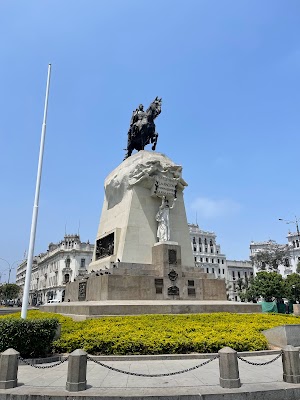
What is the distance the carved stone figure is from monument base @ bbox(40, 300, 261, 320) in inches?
155

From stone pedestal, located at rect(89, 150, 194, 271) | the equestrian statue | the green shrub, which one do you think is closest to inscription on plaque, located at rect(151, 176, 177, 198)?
stone pedestal, located at rect(89, 150, 194, 271)

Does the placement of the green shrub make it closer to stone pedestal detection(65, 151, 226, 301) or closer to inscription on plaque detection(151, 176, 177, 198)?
stone pedestal detection(65, 151, 226, 301)

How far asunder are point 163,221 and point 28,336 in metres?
11.2

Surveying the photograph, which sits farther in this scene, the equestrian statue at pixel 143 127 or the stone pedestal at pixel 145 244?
the equestrian statue at pixel 143 127

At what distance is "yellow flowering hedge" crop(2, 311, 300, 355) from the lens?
9039mm

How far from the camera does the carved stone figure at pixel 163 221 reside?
18.4 m

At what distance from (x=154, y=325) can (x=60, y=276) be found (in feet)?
235

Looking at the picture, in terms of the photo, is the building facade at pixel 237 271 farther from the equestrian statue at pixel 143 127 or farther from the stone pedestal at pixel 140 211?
the stone pedestal at pixel 140 211

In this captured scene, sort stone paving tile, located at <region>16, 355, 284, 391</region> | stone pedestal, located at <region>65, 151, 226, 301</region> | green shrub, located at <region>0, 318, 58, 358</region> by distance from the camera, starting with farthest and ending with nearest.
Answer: stone pedestal, located at <region>65, 151, 226, 301</region>, green shrub, located at <region>0, 318, 58, 358</region>, stone paving tile, located at <region>16, 355, 284, 391</region>

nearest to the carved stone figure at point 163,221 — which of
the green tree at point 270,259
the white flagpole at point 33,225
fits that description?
the white flagpole at point 33,225

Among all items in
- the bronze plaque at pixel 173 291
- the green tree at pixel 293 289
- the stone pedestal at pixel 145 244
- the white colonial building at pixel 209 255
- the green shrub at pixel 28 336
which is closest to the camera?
the green shrub at pixel 28 336

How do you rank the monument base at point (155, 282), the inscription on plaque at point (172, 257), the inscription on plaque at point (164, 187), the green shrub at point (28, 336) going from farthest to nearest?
the inscription on plaque at point (164, 187) < the inscription on plaque at point (172, 257) < the monument base at point (155, 282) < the green shrub at point (28, 336)

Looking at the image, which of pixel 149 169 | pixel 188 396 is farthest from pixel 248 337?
pixel 149 169

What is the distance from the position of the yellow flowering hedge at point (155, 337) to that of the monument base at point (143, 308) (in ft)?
6.35
